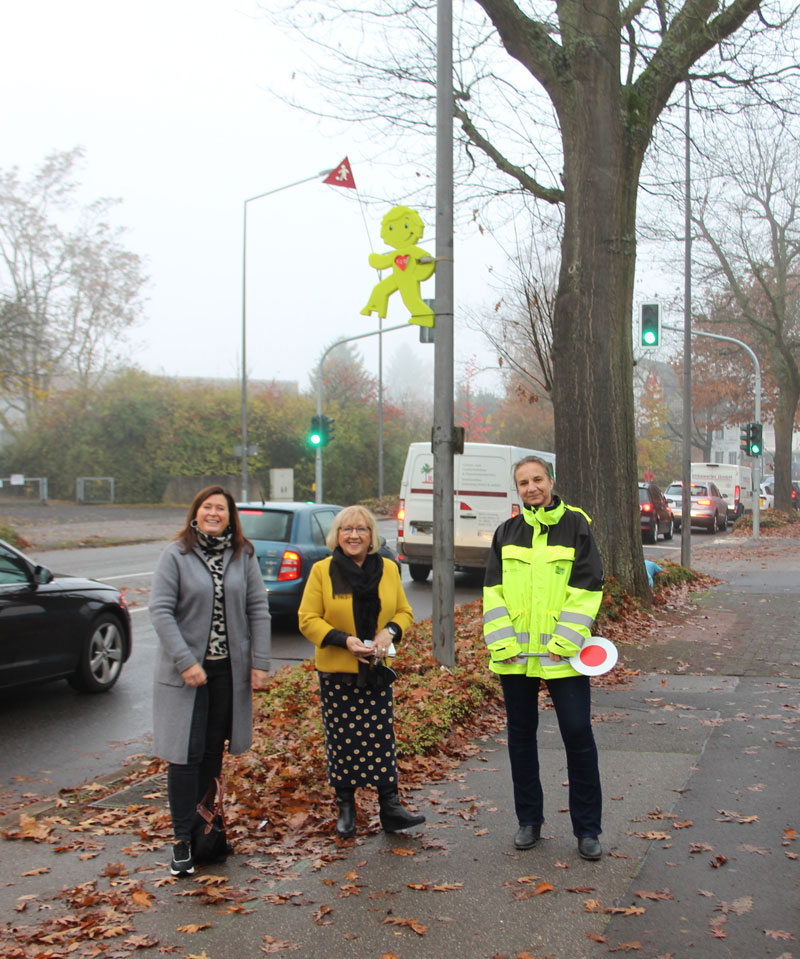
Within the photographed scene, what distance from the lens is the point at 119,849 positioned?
4.87m

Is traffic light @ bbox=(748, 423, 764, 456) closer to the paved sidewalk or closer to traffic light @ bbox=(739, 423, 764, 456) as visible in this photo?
traffic light @ bbox=(739, 423, 764, 456)

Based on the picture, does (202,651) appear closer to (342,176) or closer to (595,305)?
(595,305)

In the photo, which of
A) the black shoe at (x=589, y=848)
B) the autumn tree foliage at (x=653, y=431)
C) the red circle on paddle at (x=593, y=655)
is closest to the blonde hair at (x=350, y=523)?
the red circle on paddle at (x=593, y=655)

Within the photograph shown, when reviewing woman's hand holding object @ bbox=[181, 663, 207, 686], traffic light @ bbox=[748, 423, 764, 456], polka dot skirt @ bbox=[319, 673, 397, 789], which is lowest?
polka dot skirt @ bbox=[319, 673, 397, 789]

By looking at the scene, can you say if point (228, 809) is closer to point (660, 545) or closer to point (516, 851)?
point (516, 851)

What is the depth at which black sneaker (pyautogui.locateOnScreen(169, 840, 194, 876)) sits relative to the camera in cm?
442

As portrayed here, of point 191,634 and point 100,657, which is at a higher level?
point 191,634

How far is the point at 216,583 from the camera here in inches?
180

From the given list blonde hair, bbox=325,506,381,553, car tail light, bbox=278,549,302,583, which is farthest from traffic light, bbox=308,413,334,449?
blonde hair, bbox=325,506,381,553

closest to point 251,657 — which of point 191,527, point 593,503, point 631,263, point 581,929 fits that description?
point 191,527

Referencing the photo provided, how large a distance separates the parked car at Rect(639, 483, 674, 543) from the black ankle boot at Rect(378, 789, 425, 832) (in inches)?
962

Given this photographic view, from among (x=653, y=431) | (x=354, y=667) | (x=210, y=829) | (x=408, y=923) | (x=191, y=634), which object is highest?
(x=653, y=431)

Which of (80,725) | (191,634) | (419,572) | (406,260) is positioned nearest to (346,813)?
(191,634)

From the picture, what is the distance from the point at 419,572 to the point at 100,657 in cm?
910
